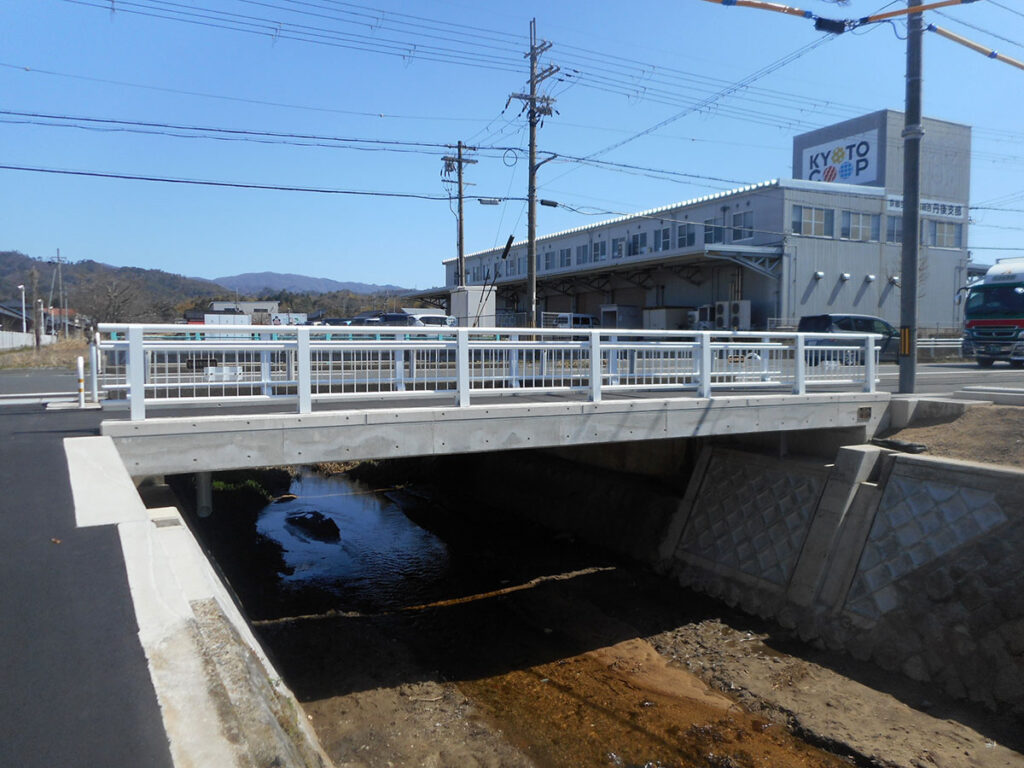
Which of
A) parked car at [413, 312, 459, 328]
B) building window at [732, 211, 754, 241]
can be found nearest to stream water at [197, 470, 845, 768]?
parked car at [413, 312, 459, 328]

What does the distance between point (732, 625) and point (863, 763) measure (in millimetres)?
3543

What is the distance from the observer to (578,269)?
42312mm

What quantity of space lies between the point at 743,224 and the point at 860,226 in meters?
6.96

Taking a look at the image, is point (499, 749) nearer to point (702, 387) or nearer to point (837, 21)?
point (702, 387)

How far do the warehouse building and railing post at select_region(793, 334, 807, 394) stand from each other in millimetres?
16017

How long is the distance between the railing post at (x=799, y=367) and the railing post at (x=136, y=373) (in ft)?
30.9

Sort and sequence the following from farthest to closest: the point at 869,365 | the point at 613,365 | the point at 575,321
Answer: the point at 575,321 < the point at 869,365 < the point at 613,365

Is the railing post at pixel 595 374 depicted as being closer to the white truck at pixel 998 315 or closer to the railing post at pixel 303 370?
the railing post at pixel 303 370

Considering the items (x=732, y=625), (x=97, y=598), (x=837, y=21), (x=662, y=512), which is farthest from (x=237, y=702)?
(x=837, y=21)

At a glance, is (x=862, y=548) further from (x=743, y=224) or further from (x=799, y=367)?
(x=743, y=224)

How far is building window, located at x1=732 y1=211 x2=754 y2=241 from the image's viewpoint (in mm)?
36375

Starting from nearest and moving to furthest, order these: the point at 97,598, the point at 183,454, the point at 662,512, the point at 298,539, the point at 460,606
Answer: the point at 97,598, the point at 183,454, the point at 460,606, the point at 662,512, the point at 298,539

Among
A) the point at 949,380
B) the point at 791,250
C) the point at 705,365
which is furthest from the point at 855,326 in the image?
the point at 705,365

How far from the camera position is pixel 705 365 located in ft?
34.0
